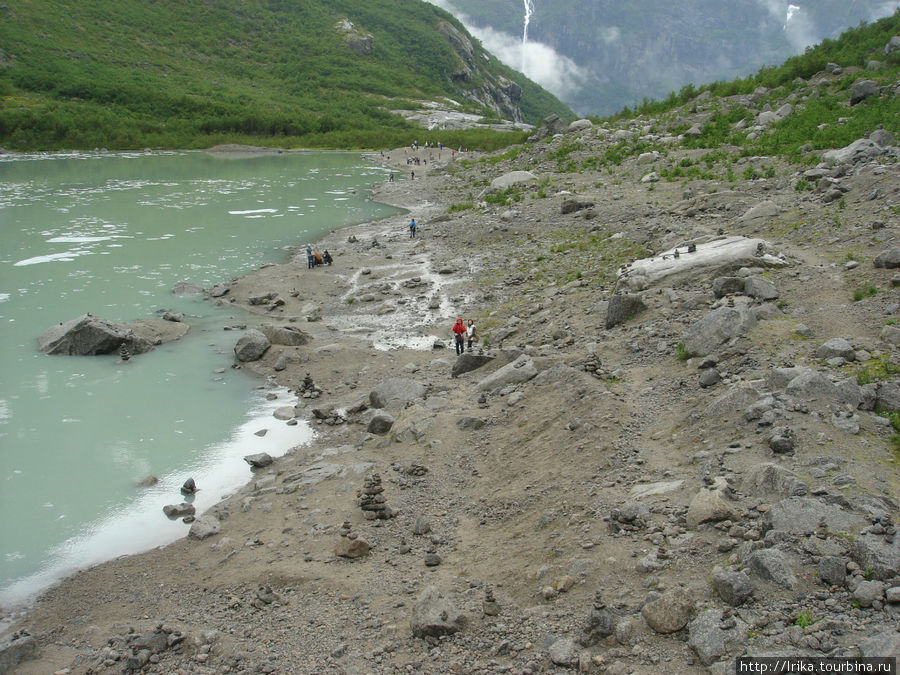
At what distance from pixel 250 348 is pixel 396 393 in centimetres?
650

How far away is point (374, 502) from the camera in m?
10.4

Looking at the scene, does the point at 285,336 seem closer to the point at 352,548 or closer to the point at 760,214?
the point at 352,548

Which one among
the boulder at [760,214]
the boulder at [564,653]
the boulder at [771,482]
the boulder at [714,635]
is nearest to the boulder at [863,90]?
the boulder at [760,214]

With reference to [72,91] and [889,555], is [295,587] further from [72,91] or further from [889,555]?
[72,91]

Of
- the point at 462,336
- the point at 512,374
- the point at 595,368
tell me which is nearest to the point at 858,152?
the point at 595,368

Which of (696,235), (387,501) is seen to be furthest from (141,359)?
(696,235)

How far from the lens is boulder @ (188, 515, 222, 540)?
35.3ft

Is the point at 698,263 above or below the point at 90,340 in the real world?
above

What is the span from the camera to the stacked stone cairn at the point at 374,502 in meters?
10.2

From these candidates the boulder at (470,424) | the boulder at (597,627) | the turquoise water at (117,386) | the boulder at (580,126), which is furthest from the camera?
the boulder at (580,126)

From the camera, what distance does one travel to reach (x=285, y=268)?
29.1 m

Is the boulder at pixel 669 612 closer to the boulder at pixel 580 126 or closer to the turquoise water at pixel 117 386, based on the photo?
the turquoise water at pixel 117 386

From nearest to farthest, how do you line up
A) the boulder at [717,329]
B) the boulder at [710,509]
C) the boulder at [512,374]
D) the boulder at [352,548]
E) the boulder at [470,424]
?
1. the boulder at [710,509]
2. the boulder at [352,548]
3. the boulder at [717,329]
4. the boulder at [470,424]
5. the boulder at [512,374]

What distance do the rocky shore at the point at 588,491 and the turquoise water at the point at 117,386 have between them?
1.02 meters
